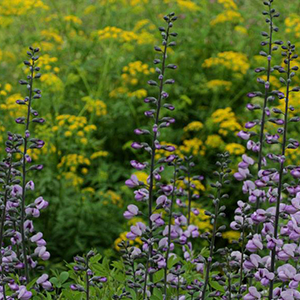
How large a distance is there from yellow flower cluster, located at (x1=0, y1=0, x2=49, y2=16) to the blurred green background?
1cm

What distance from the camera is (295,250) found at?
2729mm

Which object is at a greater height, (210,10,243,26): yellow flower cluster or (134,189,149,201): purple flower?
(210,10,243,26): yellow flower cluster

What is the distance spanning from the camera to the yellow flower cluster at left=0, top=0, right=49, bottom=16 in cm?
634

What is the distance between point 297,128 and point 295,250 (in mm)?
4104

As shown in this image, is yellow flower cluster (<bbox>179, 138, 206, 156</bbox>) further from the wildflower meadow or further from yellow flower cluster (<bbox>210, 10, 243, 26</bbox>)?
yellow flower cluster (<bbox>210, 10, 243, 26</bbox>)

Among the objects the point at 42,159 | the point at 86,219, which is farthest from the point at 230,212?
the point at 42,159

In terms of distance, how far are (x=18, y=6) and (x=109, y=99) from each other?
1.47 metres

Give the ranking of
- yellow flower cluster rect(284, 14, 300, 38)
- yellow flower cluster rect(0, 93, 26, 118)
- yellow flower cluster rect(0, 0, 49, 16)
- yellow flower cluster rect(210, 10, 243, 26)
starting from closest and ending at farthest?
yellow flower cluster rect(0, 93, 26, 118) → yellow flower cluster rect(0, 0, 49, 16) → yellow flower cluster rect(284, 14, 300, 38) → yellow flower cluster rect(210, 10, 243, 26)

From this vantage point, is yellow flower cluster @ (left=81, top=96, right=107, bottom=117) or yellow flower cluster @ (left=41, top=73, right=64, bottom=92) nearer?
yellow flower cluster @ (left=41, top=73, right=64, bottom=92)

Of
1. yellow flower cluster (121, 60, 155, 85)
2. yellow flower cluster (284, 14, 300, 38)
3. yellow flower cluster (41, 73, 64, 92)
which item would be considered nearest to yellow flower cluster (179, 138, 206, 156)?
yellow flower cluster (121, 60, 155, 85)

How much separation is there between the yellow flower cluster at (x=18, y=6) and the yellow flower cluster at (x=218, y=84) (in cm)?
188

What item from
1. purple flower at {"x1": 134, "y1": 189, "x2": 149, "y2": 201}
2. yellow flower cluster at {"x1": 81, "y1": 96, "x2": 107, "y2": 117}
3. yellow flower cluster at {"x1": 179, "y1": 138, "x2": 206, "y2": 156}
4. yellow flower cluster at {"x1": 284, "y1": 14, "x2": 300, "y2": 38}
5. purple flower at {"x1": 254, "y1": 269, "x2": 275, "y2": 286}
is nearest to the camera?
purple flower at {"x1": 254, "y1": 269, "x2": 275, "y2": 286}

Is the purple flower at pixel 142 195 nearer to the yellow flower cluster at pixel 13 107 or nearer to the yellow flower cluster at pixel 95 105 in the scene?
the yellow flower cluster at pixel 13 107

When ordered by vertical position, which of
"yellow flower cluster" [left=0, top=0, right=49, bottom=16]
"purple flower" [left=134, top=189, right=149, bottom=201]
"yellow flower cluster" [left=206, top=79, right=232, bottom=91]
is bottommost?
"purple flower" [left=134, top=189, right=149, bottom=201]
